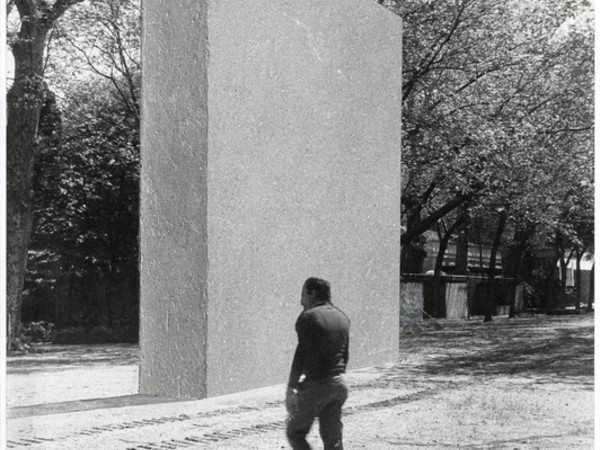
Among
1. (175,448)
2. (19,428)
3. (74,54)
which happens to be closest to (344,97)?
(74,54)

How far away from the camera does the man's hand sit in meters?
3.84

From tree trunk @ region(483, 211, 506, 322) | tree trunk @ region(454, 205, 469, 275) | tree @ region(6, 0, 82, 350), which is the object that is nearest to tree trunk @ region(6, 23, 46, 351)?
tree @ region(6, 0, 82, 350)

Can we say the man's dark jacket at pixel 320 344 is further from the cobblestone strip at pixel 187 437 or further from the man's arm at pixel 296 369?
the cobblestone strip at pixel 187 437

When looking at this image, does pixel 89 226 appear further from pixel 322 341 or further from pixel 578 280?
pixel 578 280

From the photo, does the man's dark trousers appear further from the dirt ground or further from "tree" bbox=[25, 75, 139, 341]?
"tree" bbox=[25, 75, 139, 341]

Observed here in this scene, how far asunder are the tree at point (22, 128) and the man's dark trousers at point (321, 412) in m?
1.43

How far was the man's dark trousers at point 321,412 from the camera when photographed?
12.7ft

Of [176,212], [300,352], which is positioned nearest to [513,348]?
[300,352]

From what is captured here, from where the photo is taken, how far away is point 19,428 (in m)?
3.70

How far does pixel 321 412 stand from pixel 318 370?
0.26 m

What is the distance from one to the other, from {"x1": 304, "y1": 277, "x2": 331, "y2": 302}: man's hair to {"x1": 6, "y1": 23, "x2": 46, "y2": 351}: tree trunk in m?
1.42

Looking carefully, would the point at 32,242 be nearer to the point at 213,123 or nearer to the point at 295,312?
the point at 213,123

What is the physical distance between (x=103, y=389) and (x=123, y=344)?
0.85ft

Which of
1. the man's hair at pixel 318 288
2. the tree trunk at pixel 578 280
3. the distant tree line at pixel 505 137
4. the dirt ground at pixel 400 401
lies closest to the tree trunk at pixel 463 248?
the distant tree line at pixel 505 137
